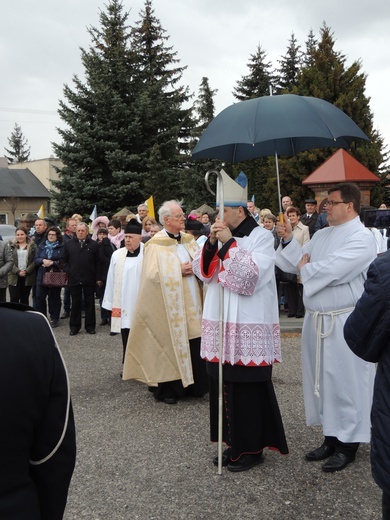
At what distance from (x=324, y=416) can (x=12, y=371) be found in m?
3.20

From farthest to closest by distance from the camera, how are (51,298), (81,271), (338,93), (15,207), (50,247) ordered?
(15,207)
(338,93)
(51,298)
(50,247)
(81,271)

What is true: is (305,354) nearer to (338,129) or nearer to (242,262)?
(242,262)

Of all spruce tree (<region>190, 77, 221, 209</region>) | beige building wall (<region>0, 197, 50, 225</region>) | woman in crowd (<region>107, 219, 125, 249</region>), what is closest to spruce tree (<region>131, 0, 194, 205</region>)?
spruce tree (<region>190, 77, 221, 209</region>)

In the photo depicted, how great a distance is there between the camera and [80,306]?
9750 millimetres

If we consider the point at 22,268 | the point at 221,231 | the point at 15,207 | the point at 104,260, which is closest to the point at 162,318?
the point at 221,231

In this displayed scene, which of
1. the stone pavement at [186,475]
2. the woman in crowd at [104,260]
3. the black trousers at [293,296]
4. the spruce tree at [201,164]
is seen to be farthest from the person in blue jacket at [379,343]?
the spruce tree at [201,164]

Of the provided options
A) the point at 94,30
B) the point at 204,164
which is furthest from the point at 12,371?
the point at 204,164

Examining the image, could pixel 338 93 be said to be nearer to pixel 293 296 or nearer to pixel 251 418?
pixel 293 296

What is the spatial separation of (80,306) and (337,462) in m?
6.45

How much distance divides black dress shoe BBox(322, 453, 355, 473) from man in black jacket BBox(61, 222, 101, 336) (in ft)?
20.4

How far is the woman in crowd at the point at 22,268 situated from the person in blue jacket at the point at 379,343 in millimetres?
8604

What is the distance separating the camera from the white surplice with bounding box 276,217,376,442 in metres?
4.07

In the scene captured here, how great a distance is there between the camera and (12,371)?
1.44m

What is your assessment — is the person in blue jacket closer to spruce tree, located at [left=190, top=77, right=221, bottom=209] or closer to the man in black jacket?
the man in black jacket
